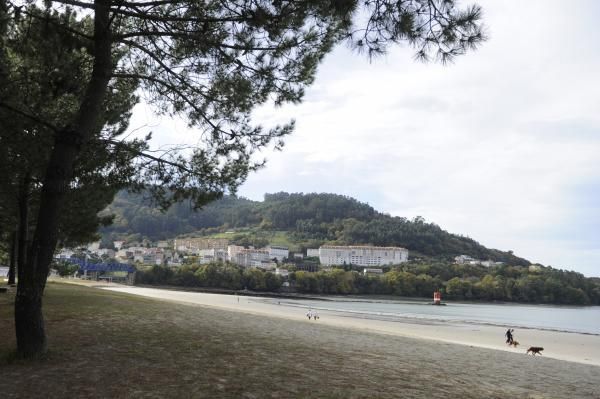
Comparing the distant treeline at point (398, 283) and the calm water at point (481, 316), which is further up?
the distant treeline at point (398, 283)

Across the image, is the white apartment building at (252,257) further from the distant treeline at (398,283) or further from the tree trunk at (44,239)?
the tree trunk at (44,239)

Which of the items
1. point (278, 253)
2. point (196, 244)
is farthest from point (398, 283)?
point (196, 244)

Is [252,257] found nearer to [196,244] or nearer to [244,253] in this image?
[244,253]

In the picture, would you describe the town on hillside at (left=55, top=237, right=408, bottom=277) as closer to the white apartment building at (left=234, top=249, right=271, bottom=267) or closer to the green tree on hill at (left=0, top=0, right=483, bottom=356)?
the white apartment building at (left=234, top=249, right=271, bottom=267)

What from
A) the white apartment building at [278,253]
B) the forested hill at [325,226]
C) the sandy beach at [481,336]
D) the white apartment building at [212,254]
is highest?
the forested hill at [325,226]

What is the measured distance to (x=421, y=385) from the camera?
714cm

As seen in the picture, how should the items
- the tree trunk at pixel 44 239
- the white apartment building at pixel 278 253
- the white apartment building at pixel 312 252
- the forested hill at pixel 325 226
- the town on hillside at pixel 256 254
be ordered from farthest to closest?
1. the white apartment building at pixel 312 252
2. the forested hill at pixel 325 226
3. the white apartment building at pixel 278 253
4. the town on hillside at pixel 256 254
5. the tree trunk at pixel 44 239

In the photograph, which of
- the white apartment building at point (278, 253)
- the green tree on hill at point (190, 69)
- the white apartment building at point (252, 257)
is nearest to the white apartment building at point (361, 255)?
the white apartment building at point (278, 253)

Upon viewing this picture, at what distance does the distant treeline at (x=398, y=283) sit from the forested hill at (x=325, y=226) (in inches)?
1782

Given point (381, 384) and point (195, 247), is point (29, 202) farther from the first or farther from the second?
point (195, 247)

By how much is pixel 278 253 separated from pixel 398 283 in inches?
2243

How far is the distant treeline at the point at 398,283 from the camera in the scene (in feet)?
328

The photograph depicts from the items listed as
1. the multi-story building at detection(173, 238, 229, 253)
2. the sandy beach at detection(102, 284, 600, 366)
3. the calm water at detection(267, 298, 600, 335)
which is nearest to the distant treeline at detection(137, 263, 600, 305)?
the calm water at detection(267, 298, 600, 335)

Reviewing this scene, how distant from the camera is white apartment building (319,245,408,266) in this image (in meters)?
153
